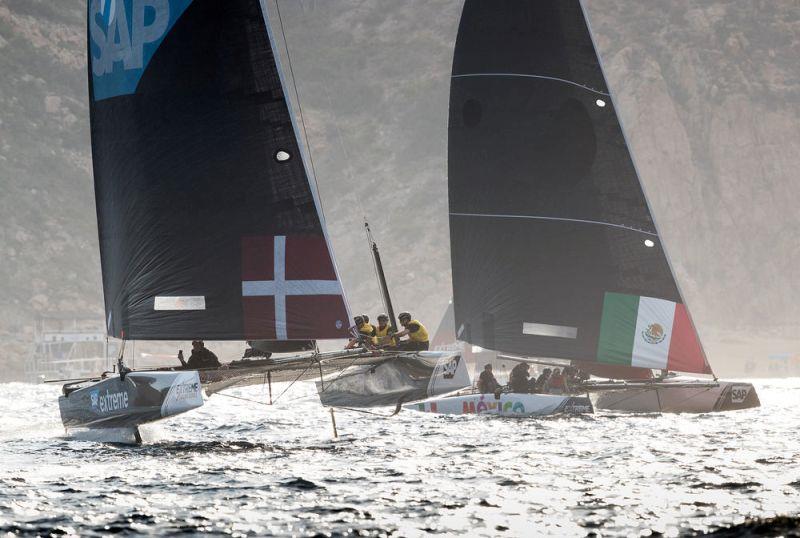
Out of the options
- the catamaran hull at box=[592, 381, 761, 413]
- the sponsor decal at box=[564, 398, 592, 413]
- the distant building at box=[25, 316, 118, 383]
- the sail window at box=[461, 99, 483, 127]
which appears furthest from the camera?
the distant building at box=[25, 316, 118, 383]

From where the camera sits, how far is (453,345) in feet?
208

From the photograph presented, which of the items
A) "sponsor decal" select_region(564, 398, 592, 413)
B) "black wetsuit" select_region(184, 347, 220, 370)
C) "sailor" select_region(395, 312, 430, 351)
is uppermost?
"sailor" select_region(395, 312, 430, 351)

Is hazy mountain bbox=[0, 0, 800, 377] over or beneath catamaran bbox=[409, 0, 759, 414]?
over

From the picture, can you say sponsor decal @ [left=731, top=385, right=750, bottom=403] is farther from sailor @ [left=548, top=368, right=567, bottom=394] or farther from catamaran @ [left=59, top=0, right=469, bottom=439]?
catamaran @ [left=59, top=0, right=469, bottom=439]

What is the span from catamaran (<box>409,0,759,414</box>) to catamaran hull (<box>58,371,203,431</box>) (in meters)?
6.35

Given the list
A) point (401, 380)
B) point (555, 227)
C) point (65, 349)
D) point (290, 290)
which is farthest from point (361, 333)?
point (65, 349)

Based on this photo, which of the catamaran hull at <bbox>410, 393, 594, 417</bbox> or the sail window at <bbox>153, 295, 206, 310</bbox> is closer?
the sail window at <bbox>153, 295, 206, 310</bbox>

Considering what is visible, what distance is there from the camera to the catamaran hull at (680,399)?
789 inches

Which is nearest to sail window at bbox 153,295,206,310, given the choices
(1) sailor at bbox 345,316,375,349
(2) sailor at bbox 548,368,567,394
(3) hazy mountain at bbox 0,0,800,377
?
(1) sailor at bbox 345,316,375,349

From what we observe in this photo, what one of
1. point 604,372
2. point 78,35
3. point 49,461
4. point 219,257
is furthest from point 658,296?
point 78,35

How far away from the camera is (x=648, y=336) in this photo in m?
20.6

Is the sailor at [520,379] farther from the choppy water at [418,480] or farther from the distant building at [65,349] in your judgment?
the distant building at [65,349]

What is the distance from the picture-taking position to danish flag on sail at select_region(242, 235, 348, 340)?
15.8 m

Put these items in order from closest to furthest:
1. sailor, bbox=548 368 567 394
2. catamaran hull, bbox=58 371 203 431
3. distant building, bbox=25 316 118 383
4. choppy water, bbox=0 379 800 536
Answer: choppy water, bbox=0 379 800 536 → catamaran hull, bbox=58 371 203 431 → sailor, bbox=548 368 567 394 → distant building, bbox=25 316 118 383
